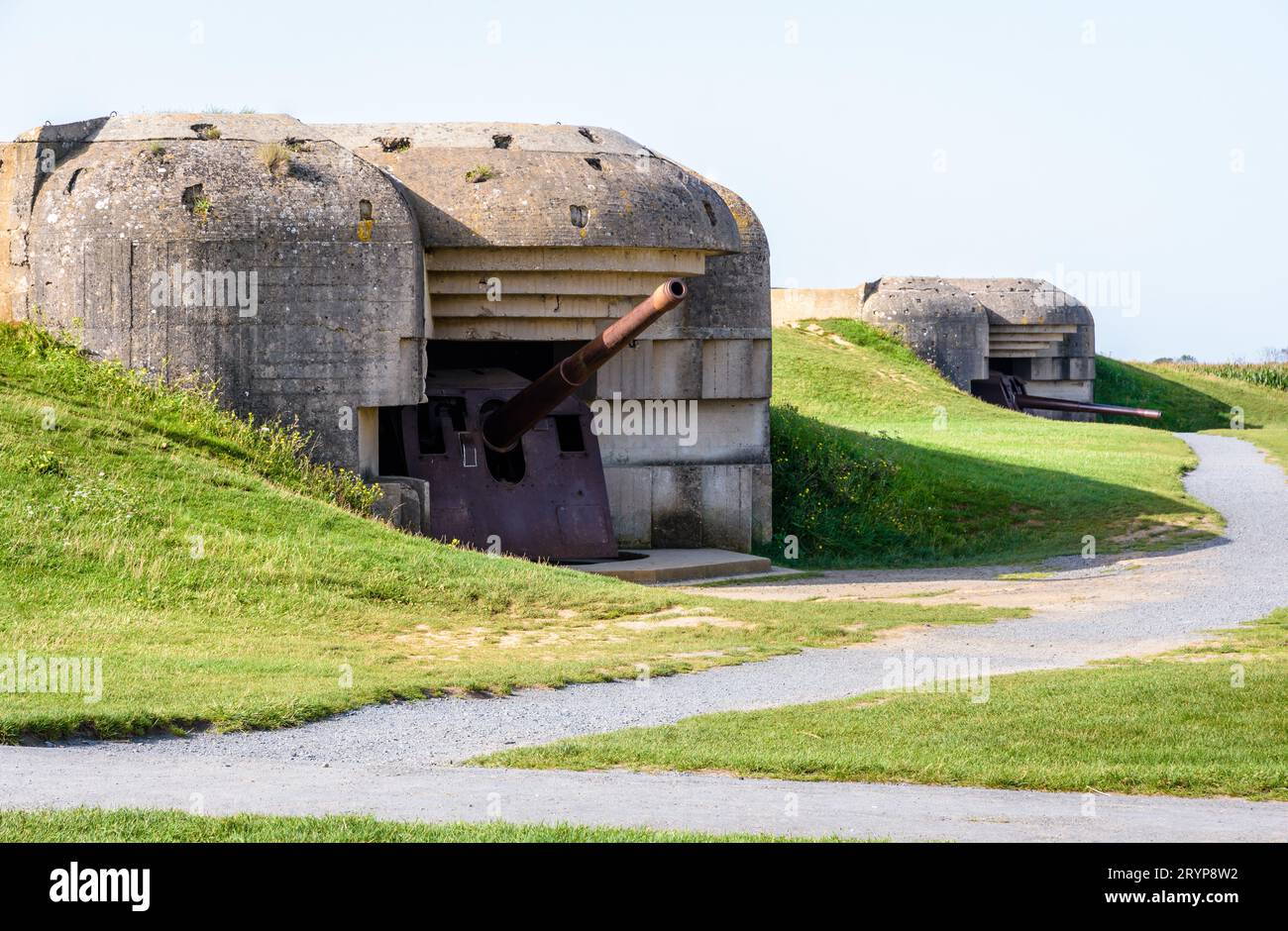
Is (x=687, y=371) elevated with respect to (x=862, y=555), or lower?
elevated

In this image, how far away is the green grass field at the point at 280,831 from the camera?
5.70 metres

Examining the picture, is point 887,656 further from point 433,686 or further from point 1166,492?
point 1166,492

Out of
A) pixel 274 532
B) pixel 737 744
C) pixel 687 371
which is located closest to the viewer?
pixel 737 744

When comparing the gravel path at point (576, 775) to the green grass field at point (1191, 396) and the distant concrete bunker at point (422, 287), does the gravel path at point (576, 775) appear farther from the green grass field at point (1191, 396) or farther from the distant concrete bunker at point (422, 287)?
the green grass field at point (1191, 396)

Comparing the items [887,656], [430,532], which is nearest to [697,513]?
[430,532]

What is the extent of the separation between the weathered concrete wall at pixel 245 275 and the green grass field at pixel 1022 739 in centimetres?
750

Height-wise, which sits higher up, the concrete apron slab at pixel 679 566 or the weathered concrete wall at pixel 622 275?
the weathered concrete wall at pixel 622 275

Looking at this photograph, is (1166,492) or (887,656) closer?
(887,656)

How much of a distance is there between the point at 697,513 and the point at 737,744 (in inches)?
434

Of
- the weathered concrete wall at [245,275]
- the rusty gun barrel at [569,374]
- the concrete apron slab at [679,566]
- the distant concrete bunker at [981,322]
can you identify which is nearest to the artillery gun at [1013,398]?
the distant concrete bunker at [981,322]

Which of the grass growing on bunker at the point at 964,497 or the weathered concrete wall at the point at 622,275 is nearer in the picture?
the weathered concrete wall at the point at 622,275

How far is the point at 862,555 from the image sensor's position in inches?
783

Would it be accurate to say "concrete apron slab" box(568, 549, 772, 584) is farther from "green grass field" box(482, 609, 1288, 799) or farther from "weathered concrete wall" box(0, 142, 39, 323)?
"green grass field" box(482, 609, 1288, 799)

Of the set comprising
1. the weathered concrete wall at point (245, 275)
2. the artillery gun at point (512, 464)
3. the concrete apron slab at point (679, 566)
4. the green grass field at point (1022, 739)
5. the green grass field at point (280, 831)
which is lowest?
the concrete apron slab at point (679, 566)
